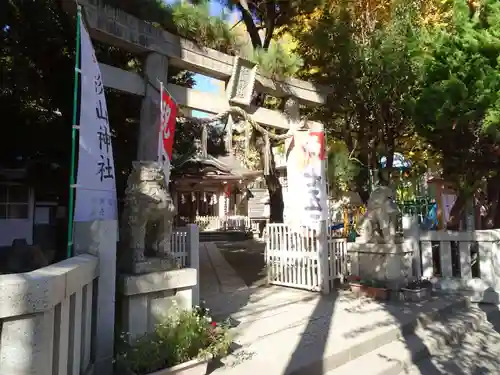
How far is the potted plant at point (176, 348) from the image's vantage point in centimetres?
343

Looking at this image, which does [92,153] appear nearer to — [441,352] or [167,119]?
[167,119]

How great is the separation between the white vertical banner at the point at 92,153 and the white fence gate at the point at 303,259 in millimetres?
4288

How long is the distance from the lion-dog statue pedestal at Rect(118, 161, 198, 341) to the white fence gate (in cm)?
398

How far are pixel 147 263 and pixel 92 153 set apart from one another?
1.40 meters

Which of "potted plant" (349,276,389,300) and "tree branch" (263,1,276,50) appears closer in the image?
"potted plant" (349,276,389,300)

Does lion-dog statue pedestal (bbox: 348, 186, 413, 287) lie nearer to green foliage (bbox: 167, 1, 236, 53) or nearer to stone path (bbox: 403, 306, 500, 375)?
stone path (bbox: 403, 306, 500, 375)

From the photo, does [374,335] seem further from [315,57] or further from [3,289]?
[315,57]

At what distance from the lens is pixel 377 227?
25.1 ft

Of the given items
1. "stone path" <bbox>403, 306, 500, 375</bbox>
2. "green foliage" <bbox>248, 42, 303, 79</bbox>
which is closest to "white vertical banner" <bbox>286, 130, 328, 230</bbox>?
"green foliage" <bbox>248, 42, 303, 79</bbox>

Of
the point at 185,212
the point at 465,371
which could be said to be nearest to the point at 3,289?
the point at 465,371

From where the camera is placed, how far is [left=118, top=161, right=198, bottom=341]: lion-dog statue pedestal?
3.84 metres

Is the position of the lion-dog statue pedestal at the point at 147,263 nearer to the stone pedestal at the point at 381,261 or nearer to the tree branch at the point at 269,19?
the stone pedestal at the point at 381,261

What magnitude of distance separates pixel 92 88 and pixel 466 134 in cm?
719

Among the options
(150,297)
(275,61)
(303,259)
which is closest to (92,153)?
(150,297)
